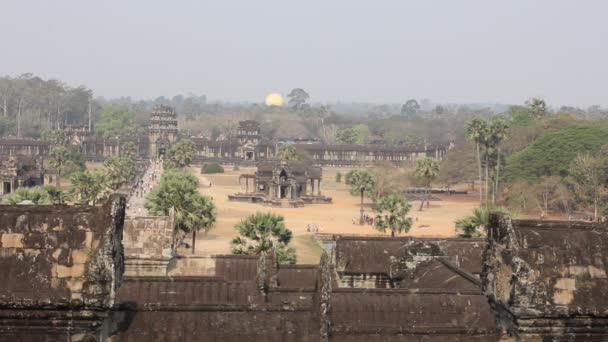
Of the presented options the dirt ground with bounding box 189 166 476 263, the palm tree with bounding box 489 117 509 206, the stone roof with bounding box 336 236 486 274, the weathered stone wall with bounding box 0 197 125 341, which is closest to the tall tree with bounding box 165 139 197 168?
the dirt ground with bounding box 189 166 476 263

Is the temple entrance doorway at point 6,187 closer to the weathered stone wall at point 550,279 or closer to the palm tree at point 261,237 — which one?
the palm tree at point 261,237

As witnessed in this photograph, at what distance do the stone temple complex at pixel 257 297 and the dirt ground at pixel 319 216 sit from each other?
41.6m

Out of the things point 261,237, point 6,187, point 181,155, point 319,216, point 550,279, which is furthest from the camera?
point 181,155

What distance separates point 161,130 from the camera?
173 m

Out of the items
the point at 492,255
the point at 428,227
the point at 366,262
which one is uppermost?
the point at 492,255

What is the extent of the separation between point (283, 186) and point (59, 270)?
93.4 metres

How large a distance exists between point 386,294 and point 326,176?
430ft

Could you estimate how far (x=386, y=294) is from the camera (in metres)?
15.0

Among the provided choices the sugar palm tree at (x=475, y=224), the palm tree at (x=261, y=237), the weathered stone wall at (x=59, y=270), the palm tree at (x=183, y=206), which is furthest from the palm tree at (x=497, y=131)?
the weathered stone wall at (x=59, y=270)

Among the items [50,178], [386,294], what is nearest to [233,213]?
[50,178]

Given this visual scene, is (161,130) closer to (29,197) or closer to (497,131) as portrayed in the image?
(497,131)

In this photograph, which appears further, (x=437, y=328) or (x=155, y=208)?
(x=155, y=208)

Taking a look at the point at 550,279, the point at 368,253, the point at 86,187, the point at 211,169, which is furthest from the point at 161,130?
the point at 550,279

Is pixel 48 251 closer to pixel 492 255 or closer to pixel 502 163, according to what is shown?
pixel 492 255
